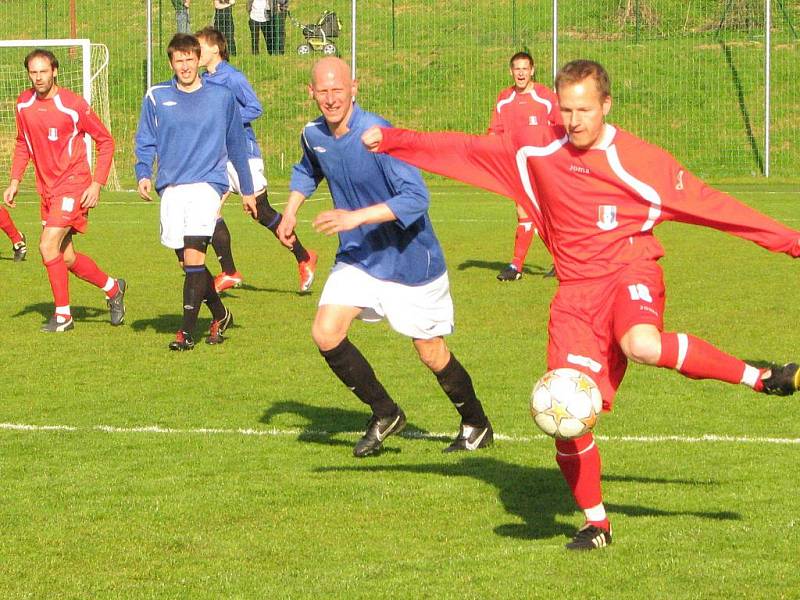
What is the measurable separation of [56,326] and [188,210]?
1.84 meters

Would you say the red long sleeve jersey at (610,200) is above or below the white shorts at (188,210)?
A: above

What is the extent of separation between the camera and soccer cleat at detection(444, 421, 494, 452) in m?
7.47

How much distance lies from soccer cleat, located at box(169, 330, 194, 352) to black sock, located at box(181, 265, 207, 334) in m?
0.04

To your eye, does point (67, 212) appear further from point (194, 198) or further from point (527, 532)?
point (527, 532)

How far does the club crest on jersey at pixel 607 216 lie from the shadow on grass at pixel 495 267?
965 centimetres

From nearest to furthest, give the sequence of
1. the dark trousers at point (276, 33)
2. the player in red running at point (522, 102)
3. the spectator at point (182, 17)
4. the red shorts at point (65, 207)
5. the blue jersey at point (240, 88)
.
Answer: the red shorts at point (65, 207)
the blue jersey at point (240, 88)
the player in red running at point (522, 102)
the spectator at point (182, 17)
the dark trousers at point (276, 33)

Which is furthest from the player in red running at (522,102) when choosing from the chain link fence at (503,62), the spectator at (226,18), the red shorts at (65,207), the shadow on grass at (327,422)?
the spectator at (226,18)

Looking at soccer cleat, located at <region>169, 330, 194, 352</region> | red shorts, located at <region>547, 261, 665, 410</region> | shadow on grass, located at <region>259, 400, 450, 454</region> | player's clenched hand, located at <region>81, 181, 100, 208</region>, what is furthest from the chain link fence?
red shorts, located at <region>547, 261, 665, 410</region>

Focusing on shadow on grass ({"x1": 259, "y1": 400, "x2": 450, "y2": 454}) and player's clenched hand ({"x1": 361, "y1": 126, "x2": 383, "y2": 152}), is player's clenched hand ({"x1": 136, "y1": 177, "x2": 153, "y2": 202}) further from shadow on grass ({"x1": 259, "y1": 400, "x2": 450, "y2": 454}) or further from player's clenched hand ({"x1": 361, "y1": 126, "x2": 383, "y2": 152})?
player's clenched hand ({"x1": 361, "y1": 126, "x2": 383, "y2": 152})

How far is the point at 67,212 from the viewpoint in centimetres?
1179

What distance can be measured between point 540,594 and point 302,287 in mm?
8887

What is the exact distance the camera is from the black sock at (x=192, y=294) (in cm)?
1080

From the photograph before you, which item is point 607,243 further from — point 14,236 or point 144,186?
point 14,236

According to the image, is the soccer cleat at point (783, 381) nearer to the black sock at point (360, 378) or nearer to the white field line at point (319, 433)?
the white field line at point (319, 433)
